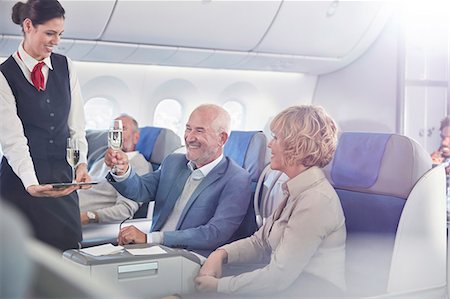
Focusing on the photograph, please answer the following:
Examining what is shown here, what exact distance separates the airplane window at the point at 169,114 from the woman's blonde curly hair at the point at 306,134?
1971 millimetres

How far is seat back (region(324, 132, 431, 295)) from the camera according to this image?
51.9 inches

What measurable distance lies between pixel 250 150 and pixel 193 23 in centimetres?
119

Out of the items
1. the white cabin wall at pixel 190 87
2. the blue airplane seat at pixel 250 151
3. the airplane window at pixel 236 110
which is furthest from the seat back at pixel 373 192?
the airplane window at pixel 236 110

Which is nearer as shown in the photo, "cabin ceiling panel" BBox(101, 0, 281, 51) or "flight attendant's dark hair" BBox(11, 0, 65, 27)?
"flight attendant's dark hair" BBox(11, 0, 65, 27)

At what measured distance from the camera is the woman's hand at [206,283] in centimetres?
122

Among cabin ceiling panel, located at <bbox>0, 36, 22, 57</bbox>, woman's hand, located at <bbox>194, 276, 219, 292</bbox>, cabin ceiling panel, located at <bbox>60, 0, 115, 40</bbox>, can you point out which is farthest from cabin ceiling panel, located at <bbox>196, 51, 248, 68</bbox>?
woman's hand, located at <bbox>194, 276, 219, 292</bbox>

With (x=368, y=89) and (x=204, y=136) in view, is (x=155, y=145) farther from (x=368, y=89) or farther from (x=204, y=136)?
(x=368, y=89)

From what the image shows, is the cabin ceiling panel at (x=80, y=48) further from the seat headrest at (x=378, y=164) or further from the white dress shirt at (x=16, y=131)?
the seat headrest at (x=378, y=164)

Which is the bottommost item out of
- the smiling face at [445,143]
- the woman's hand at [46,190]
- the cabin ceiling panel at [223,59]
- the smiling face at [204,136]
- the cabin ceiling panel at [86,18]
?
the woman's hand at [46,190]

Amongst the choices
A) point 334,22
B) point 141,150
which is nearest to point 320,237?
point 141,150

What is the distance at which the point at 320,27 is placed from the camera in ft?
10.6

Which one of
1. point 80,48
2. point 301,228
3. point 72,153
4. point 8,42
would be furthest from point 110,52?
point 301,228

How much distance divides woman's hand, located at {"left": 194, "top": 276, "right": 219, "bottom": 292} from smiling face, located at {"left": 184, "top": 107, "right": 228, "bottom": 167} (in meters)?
0.44

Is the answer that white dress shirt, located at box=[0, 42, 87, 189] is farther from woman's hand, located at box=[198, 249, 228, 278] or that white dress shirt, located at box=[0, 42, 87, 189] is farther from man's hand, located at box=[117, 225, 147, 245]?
woman's hand, located at box=[198, 249, 228, 278]
